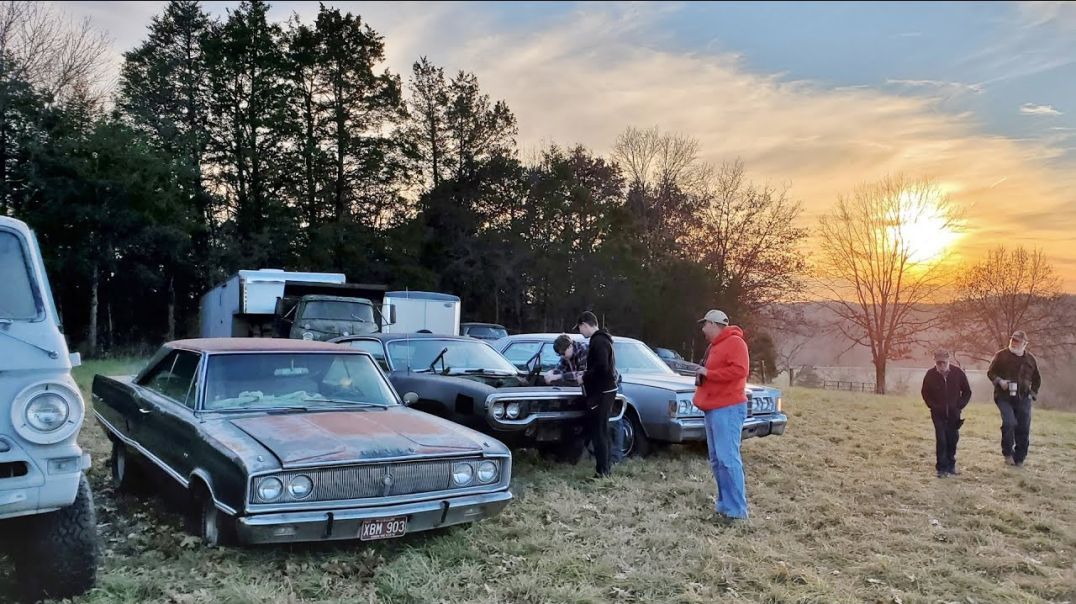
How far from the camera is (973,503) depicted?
693 cm

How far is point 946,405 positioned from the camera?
842 cm

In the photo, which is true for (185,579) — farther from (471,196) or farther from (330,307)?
(471,196)

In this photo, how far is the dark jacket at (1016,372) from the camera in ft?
29.3

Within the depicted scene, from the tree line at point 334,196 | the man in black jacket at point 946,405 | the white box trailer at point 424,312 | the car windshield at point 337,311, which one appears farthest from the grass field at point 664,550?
the tree line at point 334,196

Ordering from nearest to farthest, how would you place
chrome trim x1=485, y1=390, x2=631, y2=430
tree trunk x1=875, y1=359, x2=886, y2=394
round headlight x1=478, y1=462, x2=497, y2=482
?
1. round headlight x1=478, y1=462, x2=497, y2=482
2. chrome trim x1=485, y1=390, x2=631, y2=430
3. tree trunk x1=875, y1=359, x2=886, y2=394

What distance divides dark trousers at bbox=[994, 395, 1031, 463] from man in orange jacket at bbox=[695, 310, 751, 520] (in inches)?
201

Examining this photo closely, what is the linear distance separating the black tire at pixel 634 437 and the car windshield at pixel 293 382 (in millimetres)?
3538

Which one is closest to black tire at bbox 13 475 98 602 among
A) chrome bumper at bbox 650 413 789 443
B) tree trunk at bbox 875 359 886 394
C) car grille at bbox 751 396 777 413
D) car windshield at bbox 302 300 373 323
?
chrome bumper at bbox 650 413 789 443

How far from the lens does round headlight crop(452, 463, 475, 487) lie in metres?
4.80

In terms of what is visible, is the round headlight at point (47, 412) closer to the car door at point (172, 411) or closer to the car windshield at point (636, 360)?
the car door at point (172, 411)

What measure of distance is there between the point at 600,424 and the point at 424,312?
1325 cm

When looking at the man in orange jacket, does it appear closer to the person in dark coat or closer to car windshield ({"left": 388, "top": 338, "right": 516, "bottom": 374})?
car windshield ({"left": 388, "top": 338, "right": 516, "bottom": 374})

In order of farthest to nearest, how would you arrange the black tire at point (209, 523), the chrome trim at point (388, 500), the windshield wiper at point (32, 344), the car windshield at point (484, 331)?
the car windshield at point (484, 331), the black tire at point (209, 523), the chrome trim at point (388, 500), the windshield wiper at point (32, 344)

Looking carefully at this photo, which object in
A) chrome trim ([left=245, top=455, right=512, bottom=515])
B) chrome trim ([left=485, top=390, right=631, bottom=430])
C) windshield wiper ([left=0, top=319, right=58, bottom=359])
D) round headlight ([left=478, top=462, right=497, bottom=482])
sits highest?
windshield wiper ([left=0, top=319, right=58, bottom=359])
